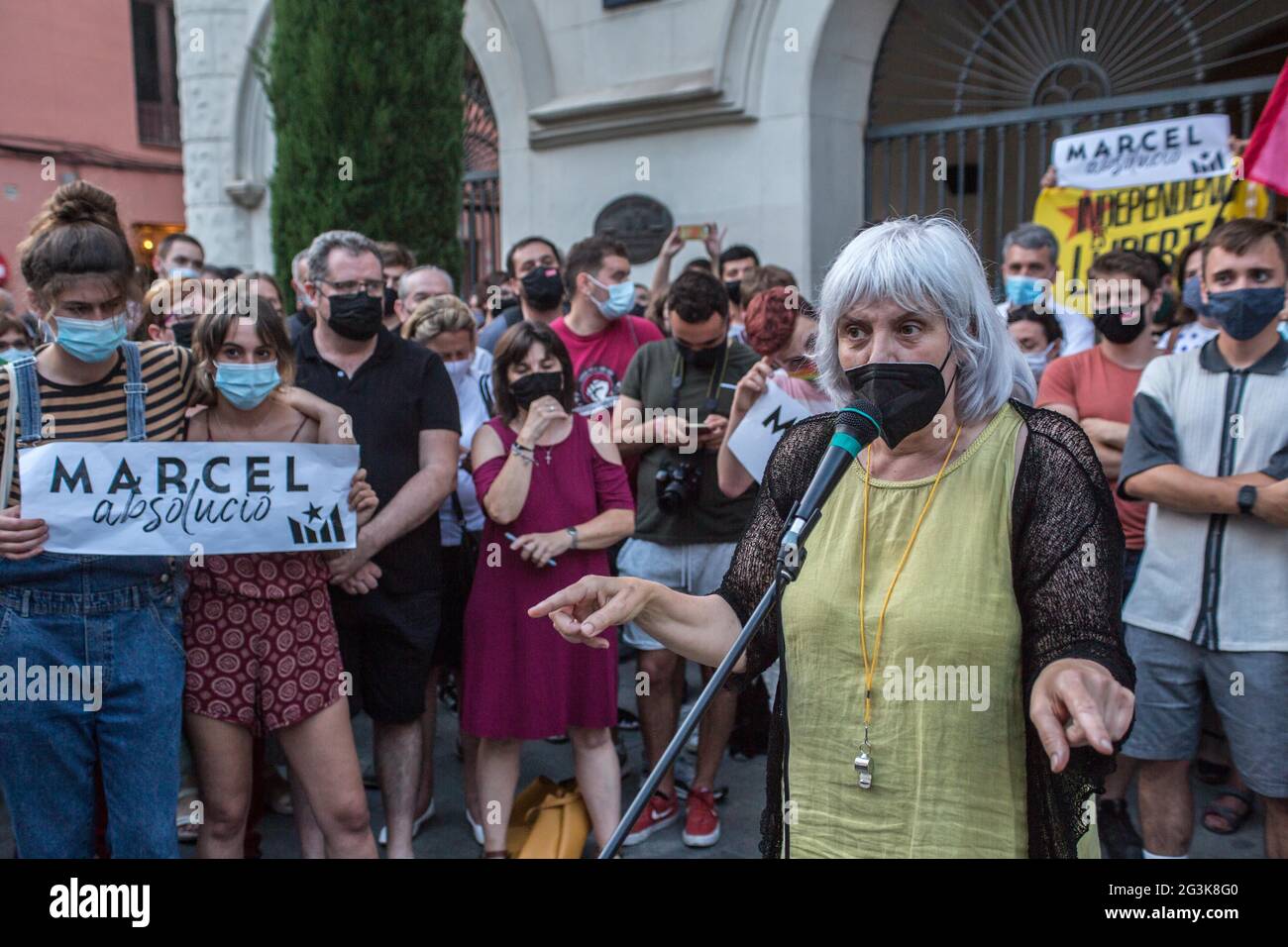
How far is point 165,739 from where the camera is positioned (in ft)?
9.65

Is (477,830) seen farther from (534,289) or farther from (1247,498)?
(1247,498)

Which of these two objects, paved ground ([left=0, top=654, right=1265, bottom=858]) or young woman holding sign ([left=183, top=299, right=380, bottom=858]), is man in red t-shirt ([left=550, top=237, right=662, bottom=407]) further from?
young woman holding sign ([left=183, top=299, right=380, bottom=858])

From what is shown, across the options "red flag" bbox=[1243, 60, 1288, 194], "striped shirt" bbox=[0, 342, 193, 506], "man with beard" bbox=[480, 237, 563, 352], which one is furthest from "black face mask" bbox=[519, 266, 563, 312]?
"red flag" bbox=[1243, 60, 1288, 194]

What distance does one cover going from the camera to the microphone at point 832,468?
145cm

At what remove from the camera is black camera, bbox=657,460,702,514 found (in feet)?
14.5

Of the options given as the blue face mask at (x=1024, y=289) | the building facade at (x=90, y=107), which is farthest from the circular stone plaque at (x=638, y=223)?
the building facade at (x=90, y=107)

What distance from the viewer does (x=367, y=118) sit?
7.44 metres

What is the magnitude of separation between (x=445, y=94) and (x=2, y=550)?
5.71 meters

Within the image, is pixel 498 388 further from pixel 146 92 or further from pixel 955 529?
pixel 146 92

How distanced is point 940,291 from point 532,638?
245 cm

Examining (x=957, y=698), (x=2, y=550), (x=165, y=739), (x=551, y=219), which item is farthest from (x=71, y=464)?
(x=551, y=219)

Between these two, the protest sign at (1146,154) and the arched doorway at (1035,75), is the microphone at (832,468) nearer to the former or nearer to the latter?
the protest sign at (1146,154)

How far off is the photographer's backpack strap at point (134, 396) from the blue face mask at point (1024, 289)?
12.8 ft

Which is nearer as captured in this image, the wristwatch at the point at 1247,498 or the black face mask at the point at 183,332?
the wristwatch at the point at 1247,498
